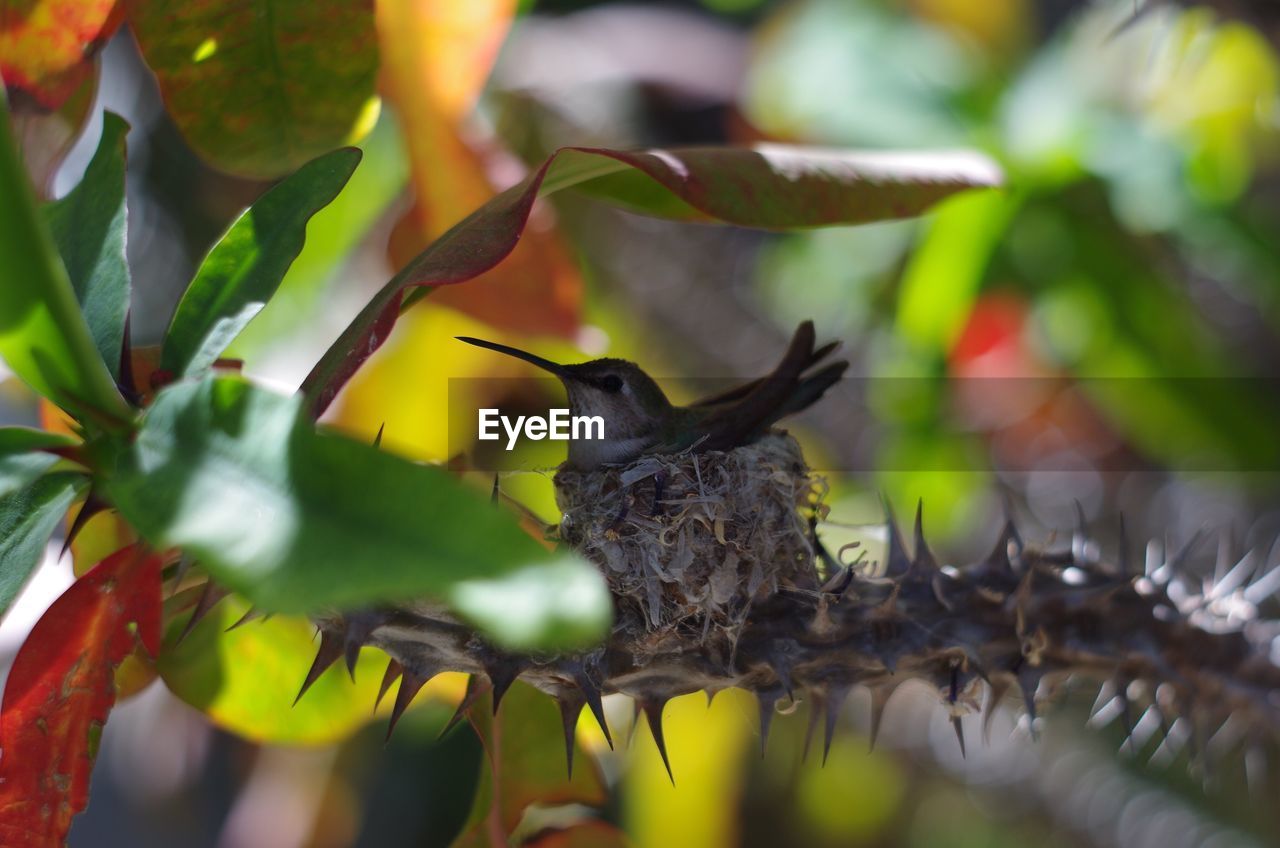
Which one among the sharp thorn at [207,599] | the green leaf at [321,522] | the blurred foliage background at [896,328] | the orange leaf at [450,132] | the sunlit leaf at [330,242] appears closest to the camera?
the green leaf at [321,522]

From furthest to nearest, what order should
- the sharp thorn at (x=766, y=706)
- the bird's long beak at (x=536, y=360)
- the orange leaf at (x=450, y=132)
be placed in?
the orange leaf at (x=450, y=132), the bird's long beak at (x=536, y=360), the sharp thorn at (x=766, y=706)

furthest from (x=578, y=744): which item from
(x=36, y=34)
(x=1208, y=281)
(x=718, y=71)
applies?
(x=1208, y=281)

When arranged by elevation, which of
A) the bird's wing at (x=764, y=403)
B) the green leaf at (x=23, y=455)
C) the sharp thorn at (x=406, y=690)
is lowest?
the sharp thorn at (x=406, y=690)

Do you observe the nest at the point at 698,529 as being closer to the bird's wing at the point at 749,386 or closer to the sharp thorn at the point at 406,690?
the bird's wing at the point at 749,386

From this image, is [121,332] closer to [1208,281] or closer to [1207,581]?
[1207,581]

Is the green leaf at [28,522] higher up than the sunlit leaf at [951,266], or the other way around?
the sunlit leaf at [951,266]

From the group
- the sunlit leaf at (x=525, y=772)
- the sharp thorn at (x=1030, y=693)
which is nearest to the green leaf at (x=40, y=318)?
the sunlit leaf at (x=525, y=772)
